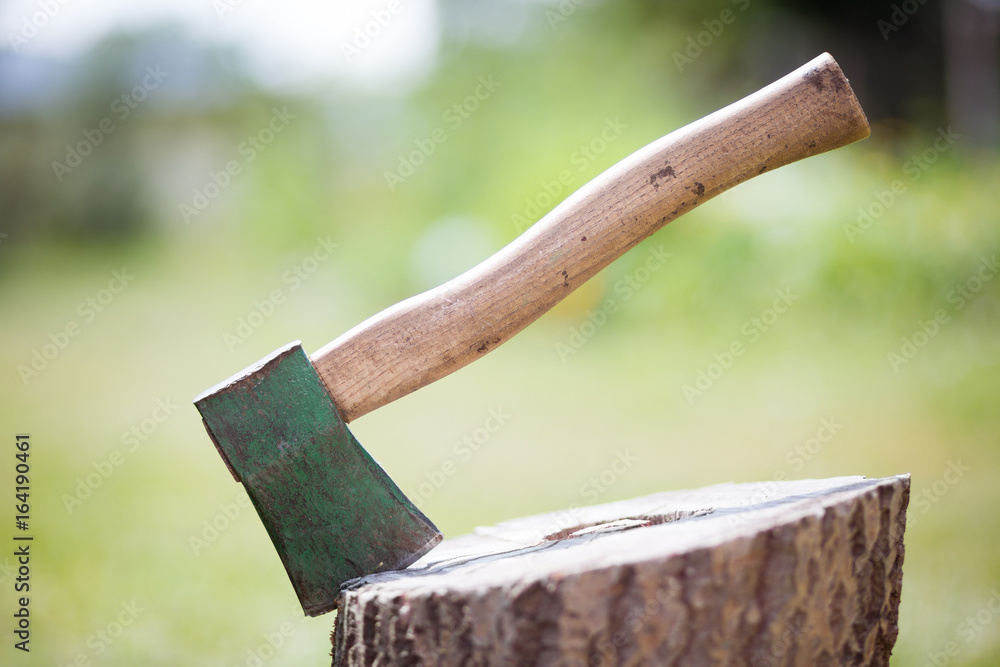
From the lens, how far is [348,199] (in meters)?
8.28

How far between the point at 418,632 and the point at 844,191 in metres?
4.71

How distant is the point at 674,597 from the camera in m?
0.85
